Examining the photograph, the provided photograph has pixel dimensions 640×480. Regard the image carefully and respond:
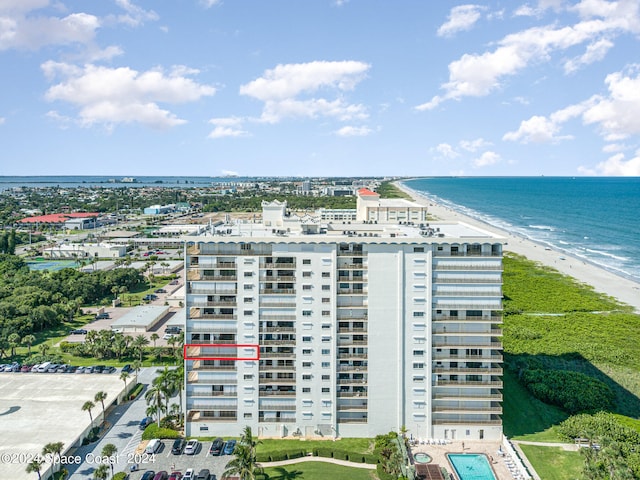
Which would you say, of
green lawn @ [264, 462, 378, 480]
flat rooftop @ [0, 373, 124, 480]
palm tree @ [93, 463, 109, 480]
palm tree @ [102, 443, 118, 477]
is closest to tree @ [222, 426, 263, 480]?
green lawn @ [264, 462, 378, 480]

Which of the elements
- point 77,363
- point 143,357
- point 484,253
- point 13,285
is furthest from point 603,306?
point 13,285

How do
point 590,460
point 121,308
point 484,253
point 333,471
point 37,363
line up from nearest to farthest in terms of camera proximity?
point 590,460 → point 333,471 → point 484,253 → point 37,363 → point 121,308

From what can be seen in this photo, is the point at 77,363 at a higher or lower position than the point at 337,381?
lower

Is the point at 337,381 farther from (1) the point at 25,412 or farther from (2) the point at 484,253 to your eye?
(1) the point at 25,412

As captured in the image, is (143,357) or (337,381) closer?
(337,381)

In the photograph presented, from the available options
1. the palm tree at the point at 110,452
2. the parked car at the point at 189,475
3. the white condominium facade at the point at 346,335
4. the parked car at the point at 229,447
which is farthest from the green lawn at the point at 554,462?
the palm tree at the point at 110,452

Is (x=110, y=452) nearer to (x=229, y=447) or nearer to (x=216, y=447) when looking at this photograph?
(x=216, y=447)

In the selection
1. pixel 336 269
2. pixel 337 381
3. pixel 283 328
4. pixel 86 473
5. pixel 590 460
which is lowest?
pixel 86 473

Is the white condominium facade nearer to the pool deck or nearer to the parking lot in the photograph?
the pool deck

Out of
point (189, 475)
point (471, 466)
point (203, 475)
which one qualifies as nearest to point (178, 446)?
point (189, 475)

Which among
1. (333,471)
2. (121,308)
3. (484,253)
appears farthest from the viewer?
(121,308)
